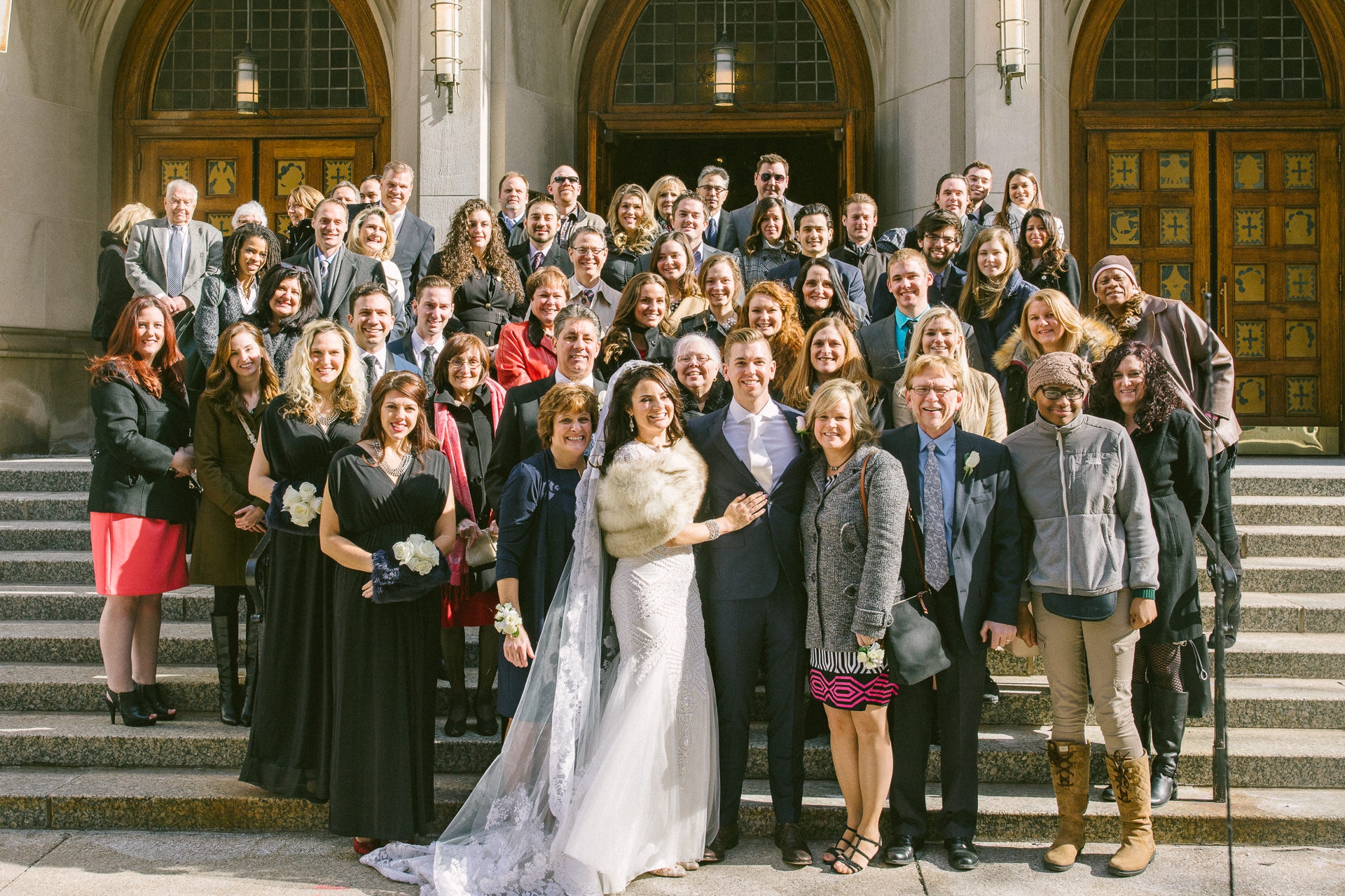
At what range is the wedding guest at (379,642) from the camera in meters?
4.49

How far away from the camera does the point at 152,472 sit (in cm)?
545

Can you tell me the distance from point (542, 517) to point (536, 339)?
179cm

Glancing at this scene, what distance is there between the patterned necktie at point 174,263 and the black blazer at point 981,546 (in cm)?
575

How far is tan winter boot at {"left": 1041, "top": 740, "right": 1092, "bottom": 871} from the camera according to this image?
174 inches

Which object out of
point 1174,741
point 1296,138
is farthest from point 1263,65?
point 1174,741

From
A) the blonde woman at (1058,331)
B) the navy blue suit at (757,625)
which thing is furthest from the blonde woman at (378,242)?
the blonde woman at (1058,331)

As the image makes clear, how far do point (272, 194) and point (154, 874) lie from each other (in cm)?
827

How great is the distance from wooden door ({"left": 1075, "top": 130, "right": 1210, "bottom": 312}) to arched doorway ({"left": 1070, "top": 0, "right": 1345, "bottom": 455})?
1 cm

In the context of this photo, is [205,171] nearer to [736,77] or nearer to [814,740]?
[736,77]

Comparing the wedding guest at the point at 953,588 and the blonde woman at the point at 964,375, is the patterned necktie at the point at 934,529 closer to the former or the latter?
the wedding guest at the point at 953,588

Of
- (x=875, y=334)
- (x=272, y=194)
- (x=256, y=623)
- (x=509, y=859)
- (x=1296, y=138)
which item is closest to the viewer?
(x=509, y=859)

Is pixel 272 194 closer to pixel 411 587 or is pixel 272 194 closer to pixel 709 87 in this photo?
pixel 709 87

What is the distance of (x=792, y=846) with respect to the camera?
4496mm

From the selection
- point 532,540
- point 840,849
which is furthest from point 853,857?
point 532,540
